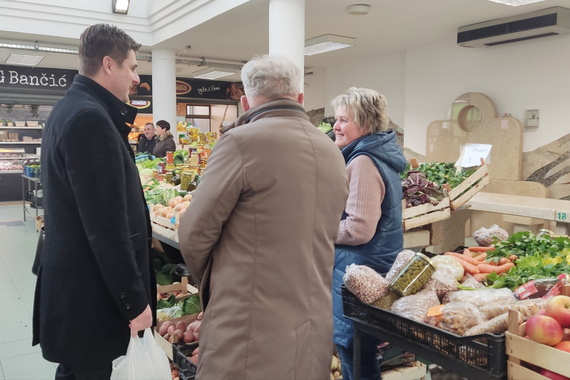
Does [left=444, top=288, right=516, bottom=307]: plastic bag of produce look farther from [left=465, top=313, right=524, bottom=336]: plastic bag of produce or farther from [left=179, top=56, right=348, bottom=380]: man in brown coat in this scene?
[left=179, top=56, right=348, bottom=380]: man in brown coat

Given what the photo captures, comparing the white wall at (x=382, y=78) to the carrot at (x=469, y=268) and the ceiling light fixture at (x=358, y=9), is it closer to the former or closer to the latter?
the ceiling light fixture at (x=358, y=9)

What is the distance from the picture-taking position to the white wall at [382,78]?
9.95 metres

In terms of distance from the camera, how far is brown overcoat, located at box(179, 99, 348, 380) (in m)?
1.43

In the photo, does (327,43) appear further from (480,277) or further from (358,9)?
(480,277)

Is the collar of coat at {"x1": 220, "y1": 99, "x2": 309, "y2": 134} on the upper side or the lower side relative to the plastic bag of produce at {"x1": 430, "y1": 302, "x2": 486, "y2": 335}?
upper

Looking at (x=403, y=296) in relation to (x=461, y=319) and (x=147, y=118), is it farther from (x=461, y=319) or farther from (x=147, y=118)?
(x=147, y=118)

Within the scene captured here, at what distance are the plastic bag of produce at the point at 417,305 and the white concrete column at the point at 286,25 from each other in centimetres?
438

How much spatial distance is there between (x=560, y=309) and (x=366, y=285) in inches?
26.3

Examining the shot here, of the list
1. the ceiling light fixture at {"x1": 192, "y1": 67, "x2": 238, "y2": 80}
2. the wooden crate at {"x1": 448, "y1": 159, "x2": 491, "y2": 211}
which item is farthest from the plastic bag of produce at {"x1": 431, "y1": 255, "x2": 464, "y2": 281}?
the ceiling light fixture at {"x1": 192, "y1": 67, "x2": 238, "y2": 80}

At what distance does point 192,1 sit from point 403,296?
6524 mm

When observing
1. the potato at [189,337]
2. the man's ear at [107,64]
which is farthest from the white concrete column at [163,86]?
the man's ear at [107,64]

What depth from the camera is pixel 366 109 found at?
7.65 feet

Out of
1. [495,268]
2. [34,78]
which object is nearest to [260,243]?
[495,268]

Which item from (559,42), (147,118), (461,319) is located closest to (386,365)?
(461,319)
